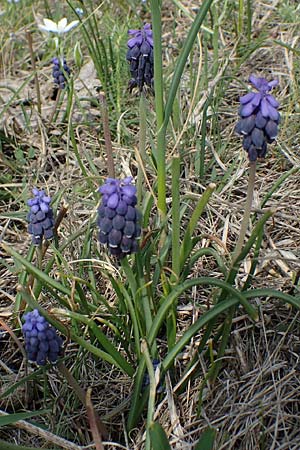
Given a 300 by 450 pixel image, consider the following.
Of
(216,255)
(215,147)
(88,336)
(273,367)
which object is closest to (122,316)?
(88,336)

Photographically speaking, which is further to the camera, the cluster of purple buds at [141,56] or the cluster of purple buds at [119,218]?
the cluster of purple buds at [141,56]

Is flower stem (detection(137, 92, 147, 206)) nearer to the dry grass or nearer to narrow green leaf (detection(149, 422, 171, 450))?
the dry grass

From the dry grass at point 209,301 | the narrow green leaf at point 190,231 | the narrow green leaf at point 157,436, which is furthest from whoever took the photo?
the dry grass at point 209,301

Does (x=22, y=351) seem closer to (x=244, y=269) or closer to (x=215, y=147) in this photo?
(x=244, y=269)

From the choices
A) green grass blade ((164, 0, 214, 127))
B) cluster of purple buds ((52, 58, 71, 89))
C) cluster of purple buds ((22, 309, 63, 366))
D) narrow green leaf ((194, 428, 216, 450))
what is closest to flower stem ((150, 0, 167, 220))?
green grass blade ((164, 0, 214, 127))

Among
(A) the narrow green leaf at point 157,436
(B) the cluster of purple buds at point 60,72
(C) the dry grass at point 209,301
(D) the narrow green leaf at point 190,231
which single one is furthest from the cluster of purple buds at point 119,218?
(B) the cluster of purple buds at point 60,72

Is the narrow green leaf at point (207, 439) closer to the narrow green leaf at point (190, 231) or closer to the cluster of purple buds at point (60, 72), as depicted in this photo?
the narrow green leaf at point (190, 231)

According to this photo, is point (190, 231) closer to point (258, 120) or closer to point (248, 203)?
point (248, 203)
